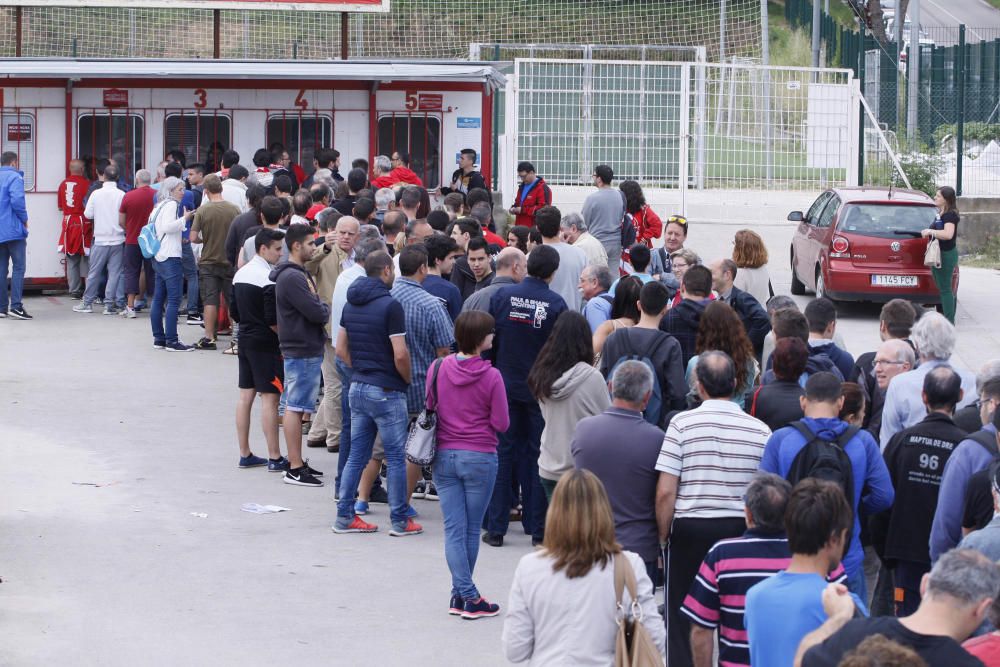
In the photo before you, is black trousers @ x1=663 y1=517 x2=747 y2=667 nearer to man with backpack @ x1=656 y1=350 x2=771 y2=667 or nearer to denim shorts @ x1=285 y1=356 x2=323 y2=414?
man with backpack @ x1=656 y1=350 x2=771 y2=667

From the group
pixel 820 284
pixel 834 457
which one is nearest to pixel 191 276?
pixel 820 284

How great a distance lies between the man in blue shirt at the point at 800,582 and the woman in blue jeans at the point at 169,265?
11413 millimetres

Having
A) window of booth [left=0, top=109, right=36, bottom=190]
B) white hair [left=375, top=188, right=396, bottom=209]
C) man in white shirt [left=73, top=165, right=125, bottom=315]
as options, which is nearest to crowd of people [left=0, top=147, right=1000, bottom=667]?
white hair [left=375, top=188, right=396, bottom=209]

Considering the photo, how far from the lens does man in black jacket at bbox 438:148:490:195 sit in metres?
17.2

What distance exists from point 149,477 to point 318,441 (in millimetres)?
1574

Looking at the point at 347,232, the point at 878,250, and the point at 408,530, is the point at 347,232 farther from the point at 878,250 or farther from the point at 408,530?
the point at 878,250

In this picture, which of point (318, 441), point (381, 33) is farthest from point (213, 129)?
point (381, 33)

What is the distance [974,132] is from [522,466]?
18911 mm

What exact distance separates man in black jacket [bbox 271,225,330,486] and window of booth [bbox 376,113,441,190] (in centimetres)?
896

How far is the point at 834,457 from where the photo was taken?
233 inches

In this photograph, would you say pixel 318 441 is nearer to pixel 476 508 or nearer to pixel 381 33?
pixel 476 508

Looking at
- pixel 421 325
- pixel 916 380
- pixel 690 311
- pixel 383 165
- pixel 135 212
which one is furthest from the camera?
pixel 135 212

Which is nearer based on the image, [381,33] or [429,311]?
[429,311]

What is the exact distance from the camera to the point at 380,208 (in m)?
13.5
